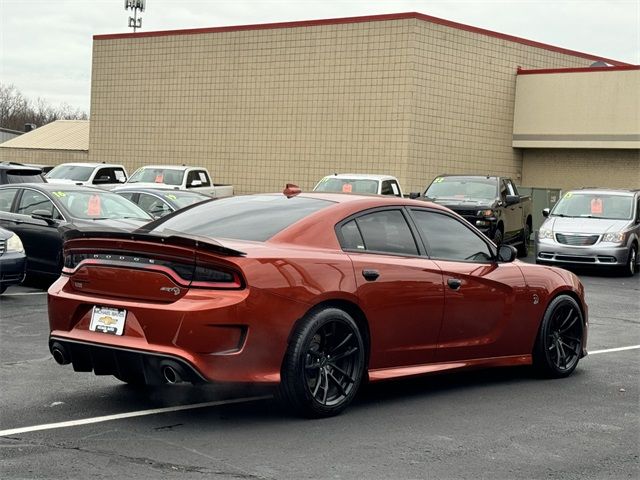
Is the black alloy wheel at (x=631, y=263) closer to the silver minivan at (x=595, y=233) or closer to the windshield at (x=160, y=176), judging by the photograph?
the silver minivan at (x=595, y=233)

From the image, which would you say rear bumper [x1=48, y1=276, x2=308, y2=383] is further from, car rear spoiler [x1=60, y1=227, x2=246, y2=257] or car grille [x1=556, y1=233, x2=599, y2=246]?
car grille [x1=556, y1=233, x2=599, y2=246]

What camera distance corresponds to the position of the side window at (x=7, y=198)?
629 inches

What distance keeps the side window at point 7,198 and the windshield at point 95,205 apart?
0.78m

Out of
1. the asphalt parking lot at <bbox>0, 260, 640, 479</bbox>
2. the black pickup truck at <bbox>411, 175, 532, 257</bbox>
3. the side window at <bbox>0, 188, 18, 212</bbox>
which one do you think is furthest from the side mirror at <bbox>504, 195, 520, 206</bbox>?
the asphalt parking lot at <bbox>0, 260, 640, 479</bbox>

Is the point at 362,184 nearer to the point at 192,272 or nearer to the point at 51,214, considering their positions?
the point at 51,214

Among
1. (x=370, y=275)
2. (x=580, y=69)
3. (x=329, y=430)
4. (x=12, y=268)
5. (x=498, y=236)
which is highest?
(x=580, y=69)

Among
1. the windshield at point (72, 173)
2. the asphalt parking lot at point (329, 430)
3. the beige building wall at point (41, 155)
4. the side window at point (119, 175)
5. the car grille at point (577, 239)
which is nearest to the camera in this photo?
the asphalt parking lot at point (329, 430)

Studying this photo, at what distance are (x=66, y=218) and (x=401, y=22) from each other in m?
18.1

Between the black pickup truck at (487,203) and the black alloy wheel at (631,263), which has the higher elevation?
the black pickup truck at (487,203)

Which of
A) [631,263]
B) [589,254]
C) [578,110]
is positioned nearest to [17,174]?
[589,254]

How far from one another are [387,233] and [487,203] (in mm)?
15098

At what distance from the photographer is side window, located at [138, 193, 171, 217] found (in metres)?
20.7

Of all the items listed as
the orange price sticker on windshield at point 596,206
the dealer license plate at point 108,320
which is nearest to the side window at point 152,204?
the orange price sticker on windshield at point 596,206

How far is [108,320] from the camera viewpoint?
684 centimetres
